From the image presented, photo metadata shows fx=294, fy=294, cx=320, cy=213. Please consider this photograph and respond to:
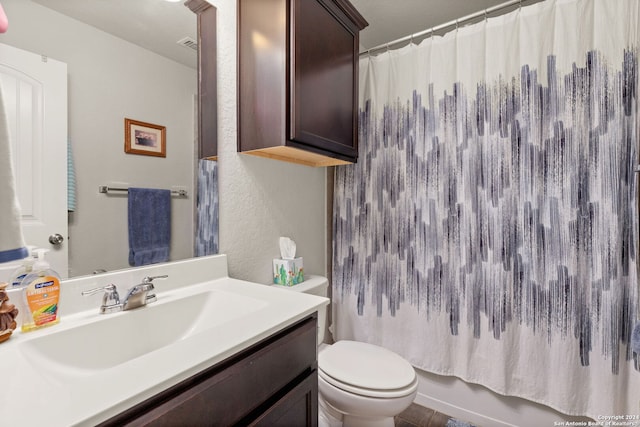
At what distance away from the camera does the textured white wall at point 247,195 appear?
1302 mm

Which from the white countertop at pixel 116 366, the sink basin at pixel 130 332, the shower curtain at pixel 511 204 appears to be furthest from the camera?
the shower curtain at pixel 511 204

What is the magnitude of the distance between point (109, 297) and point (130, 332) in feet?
0.42

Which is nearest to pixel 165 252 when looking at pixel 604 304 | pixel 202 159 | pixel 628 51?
pixel 202 159

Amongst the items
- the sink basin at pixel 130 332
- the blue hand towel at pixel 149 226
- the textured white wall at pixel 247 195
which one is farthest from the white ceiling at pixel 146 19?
the sink basin at pixel 130 332

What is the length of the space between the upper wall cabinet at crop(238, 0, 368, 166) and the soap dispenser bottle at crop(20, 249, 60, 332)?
0.79m

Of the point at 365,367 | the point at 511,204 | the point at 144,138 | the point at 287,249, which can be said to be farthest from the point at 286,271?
the point at 511,204

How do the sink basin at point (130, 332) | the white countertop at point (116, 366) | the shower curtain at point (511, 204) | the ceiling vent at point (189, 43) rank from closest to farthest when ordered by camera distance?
the white countertop at point (116, 366) < the sink basin at point (130, 332) < the ceiling vent at point (189, 43) < the shower curtain at point (511, 204)

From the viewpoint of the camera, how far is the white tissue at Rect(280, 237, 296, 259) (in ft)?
5.10

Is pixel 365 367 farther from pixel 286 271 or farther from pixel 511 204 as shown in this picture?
pixel 511 204

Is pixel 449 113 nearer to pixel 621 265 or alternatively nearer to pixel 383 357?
pixel 621 265

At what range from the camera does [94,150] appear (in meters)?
0.92

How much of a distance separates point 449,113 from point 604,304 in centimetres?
112

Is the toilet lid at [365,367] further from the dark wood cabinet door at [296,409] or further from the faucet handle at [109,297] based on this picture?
the faucet handle at [109,297]

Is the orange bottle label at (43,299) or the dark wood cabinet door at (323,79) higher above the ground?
the dark wood cabinet door at (323,79)
